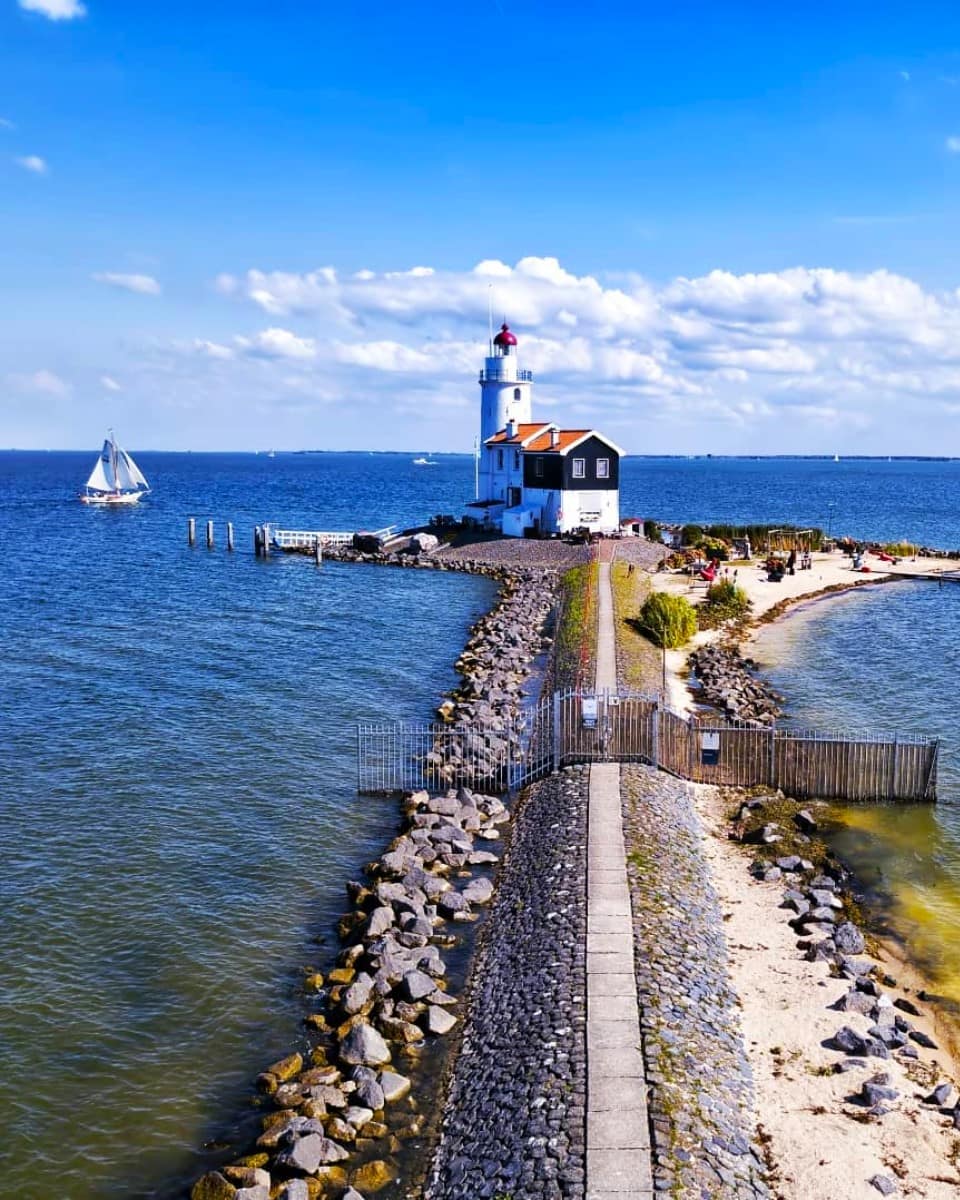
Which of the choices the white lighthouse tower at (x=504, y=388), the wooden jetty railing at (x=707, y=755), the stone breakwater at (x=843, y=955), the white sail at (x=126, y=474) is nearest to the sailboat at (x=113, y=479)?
the white sail at (x=126, y=474)

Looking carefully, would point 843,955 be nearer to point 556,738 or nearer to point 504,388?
point 556,738

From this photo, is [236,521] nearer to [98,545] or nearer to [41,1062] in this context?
[98,545]

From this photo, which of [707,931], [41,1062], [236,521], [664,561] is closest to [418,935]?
[707,931]

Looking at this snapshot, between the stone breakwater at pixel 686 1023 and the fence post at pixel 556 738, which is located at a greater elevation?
the fence post at pixel 556 738

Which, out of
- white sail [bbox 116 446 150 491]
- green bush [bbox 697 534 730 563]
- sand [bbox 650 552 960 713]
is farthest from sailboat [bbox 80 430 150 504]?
sand [bbox 650 552 960 713]

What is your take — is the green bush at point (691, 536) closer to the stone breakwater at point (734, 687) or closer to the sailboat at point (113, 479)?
the stone breakwater at point (734, 687)

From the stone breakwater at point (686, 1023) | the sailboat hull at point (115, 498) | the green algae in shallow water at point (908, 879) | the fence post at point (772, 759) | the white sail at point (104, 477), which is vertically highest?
the white sail at point (104, 477)

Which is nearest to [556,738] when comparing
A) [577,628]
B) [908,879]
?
[908,879]
